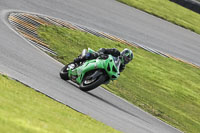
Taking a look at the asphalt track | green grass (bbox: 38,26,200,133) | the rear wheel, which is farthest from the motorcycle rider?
green grass (bbox: 38,26,200,133)

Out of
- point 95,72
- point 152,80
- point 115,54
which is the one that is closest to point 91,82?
point 95,72

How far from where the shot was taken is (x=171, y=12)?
2678 cm

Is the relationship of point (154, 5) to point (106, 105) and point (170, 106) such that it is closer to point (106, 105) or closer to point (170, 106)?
point (170, 106)

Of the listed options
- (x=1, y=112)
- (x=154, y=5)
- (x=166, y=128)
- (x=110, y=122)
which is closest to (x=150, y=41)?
(x=154, y=5)

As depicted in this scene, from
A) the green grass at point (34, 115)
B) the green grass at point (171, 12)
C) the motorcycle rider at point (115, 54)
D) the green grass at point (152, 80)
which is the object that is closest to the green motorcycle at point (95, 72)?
the motorcycle rider at point (115, 54)

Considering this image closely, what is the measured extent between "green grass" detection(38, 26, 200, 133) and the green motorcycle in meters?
1.99

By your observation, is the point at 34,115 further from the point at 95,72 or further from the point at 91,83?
the point at 95,72

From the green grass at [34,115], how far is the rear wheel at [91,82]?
2107mm

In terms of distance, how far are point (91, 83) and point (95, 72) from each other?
0.93ft

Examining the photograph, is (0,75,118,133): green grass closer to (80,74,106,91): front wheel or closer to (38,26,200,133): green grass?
(80,74,106,91): front wheel

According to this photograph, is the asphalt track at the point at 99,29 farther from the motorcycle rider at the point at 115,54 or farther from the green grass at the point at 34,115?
the motorcycle rider at the point at 115,54

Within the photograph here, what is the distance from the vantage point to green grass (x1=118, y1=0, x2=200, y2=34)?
25.8 meters

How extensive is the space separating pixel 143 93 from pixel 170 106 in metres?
0.89

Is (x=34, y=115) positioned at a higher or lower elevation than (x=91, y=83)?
higher
